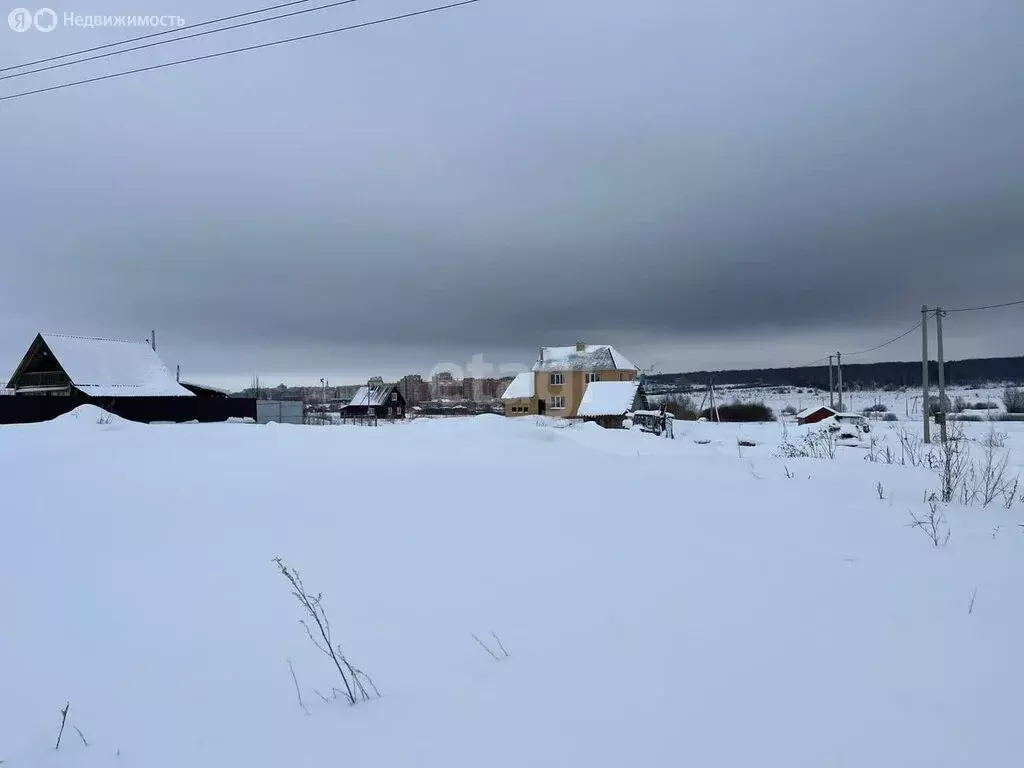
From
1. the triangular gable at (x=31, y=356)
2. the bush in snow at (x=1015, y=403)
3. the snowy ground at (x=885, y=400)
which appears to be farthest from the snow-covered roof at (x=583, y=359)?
the triangular gable at (x=31, y=356)

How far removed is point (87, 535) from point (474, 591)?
2609mm

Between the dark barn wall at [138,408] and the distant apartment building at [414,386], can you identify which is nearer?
the dark barn wall at [138,408]

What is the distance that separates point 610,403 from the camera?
3128 centimetres

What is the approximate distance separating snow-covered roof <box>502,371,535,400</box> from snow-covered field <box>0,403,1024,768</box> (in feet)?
119

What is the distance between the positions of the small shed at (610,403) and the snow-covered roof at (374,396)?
73.0ft

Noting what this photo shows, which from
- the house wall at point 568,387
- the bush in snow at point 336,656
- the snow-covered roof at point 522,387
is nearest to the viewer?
the bush in snow at point 336,656

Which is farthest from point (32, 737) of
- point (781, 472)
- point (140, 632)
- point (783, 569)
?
point (781, 472)

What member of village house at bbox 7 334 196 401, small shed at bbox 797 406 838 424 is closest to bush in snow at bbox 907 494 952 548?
village house at bbox 7 334 196 401

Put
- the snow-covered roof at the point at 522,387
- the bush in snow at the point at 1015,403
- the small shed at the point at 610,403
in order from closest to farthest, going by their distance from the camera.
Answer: the small shed at the point at 610,403, the bush in snow at the point at 1015,403, the snow-covered roof at the point at 522,387

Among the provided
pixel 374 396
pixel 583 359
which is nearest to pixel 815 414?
pixel 583 359

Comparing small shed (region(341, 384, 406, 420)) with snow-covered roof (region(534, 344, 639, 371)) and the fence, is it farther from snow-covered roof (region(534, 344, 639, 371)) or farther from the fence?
the fence

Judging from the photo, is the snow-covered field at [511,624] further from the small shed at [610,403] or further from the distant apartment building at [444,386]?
the distant apartment building at [444,386]

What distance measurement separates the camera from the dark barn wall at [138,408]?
19891 millimetres

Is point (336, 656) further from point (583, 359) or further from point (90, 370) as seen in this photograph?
point (583, 359)
